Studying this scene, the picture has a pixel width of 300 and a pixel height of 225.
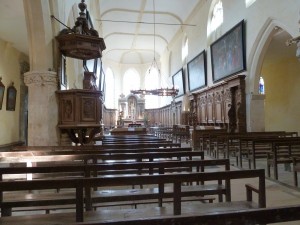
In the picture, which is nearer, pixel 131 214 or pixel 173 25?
pixel 131 214

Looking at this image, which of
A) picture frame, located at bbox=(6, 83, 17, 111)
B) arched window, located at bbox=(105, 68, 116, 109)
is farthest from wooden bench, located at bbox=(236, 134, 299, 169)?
arched window, located at bbox=(105, 68, 116, 109)

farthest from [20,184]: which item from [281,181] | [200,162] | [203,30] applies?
[203,30]

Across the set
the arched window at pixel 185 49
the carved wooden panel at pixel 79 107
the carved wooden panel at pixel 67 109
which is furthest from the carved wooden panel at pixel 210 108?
the carved wooden panel at pixel 67 109

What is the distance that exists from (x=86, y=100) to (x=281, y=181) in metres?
4.76

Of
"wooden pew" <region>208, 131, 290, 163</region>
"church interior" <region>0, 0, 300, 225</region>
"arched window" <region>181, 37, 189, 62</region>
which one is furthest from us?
"arched window" <region>181, 37, 189, 62</region>

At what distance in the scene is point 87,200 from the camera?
97.2 inches

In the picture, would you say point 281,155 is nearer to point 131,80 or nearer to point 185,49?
point 185,49

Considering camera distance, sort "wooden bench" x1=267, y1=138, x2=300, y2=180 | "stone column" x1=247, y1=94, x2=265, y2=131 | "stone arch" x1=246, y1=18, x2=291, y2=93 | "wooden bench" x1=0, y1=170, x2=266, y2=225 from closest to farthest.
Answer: "wooden bench" x1=0, y1=170, x2=266, y2=225, "wooden bench" x1=267, y1=138, x2=300, y2=180, "stone arch" x1=246, y1=18, x2=291, y2=93, "stone column" x1=247, y1=94, x2=265, y2=131

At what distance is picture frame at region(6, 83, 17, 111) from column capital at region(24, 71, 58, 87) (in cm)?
448

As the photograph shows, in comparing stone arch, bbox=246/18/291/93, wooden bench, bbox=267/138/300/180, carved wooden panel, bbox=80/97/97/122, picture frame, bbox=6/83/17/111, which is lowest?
wooden bench, bbox=267/138/300/180

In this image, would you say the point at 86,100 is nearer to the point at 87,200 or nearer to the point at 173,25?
the point at 87,200

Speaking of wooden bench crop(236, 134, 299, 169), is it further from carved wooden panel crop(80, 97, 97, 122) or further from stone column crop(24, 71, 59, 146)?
stone column crop(24, 71, 59, 146)

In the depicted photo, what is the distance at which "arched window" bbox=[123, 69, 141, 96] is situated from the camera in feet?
100

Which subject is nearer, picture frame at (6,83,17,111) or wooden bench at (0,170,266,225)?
wooden bench at (0,170,266,225)
